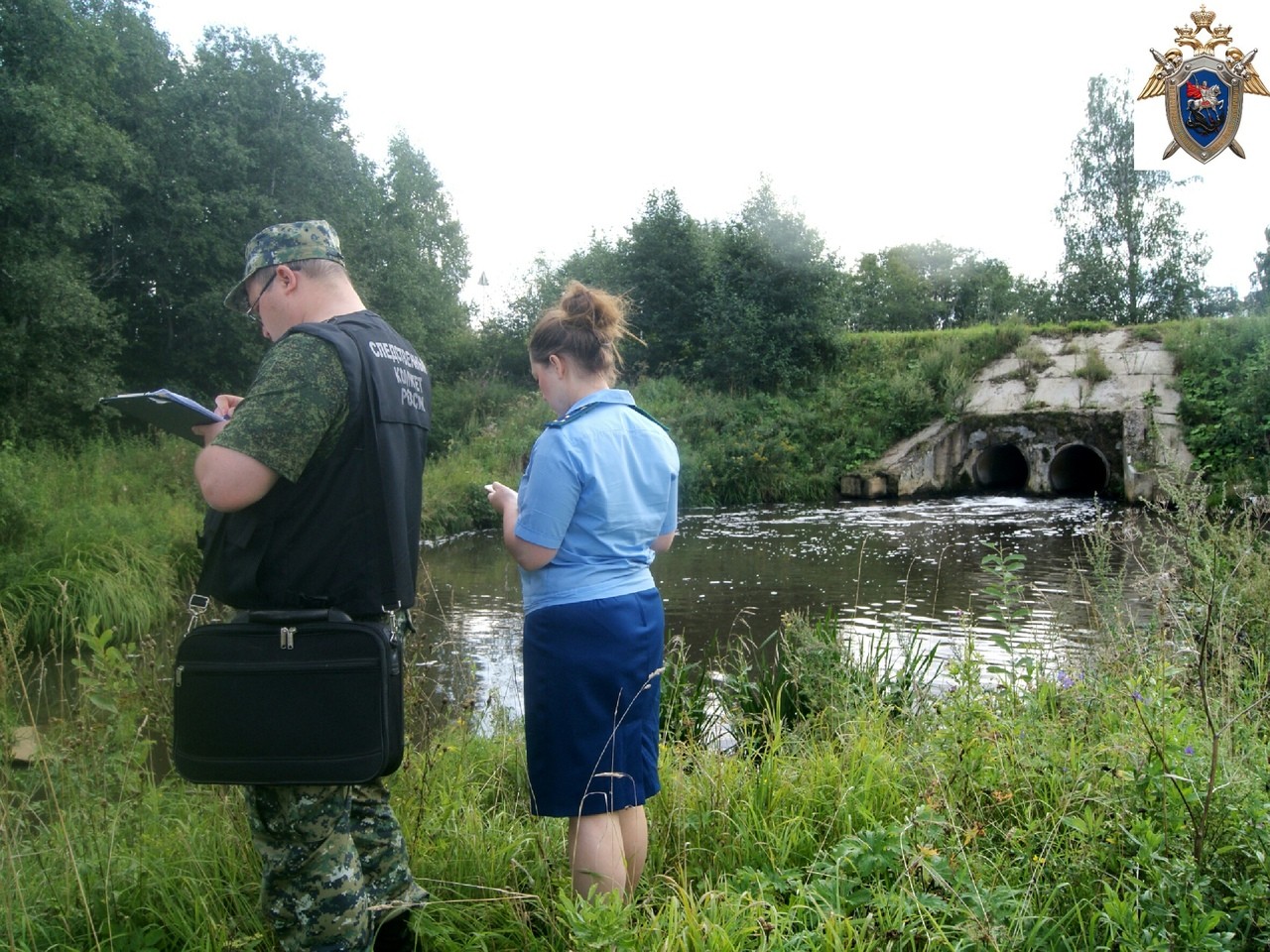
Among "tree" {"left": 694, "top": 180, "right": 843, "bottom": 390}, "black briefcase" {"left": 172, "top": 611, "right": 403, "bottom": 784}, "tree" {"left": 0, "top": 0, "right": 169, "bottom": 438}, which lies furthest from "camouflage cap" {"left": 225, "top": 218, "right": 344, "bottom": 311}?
"tree" {"left": 694, "top": 180, "right": 843, "bottom": 390}

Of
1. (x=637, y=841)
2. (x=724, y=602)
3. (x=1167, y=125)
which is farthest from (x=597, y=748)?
(x=724, y=602)

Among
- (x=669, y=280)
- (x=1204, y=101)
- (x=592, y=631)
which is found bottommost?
(x=592, y=631)

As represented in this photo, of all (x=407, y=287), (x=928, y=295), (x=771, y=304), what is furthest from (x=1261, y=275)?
(x=407, y=287)

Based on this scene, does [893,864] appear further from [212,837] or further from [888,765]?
[212,837]

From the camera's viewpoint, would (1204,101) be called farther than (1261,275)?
No

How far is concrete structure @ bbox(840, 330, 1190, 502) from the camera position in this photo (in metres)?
21.5

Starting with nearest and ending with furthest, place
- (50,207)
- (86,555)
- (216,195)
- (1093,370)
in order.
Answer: (86,555)
(50,207)
(216,195)
(1093,370)

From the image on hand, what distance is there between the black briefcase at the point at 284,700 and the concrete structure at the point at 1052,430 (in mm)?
20339

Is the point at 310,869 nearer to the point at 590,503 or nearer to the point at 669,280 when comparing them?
the point at 590,503

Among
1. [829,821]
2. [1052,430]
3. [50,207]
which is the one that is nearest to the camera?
[829,821]

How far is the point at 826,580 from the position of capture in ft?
40.9

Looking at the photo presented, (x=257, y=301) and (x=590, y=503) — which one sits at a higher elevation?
(x=257, y=301)

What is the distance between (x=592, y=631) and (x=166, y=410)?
1.13m

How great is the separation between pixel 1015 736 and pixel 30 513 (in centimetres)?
977
